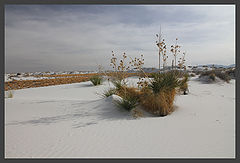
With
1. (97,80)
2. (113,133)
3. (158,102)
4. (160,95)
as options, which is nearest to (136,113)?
(158,102)

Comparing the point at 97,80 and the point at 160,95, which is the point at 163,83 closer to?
the point at 160,95

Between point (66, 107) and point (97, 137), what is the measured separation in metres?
1.87

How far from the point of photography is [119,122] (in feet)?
9.66

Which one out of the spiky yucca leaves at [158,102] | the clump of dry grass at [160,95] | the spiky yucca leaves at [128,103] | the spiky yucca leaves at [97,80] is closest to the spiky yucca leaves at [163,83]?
the clump of dry grass at [160,95]

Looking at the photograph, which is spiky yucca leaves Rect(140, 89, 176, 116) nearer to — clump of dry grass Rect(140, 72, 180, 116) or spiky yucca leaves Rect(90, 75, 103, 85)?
clump of dry grass Rect(140, 72, 180, 116)

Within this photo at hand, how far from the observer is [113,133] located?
8.10ft

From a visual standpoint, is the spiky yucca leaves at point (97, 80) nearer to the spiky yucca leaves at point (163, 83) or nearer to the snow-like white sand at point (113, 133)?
the snow-like white sand at point (113, 133)

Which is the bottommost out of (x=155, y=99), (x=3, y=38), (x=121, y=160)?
(x=121, y=160)

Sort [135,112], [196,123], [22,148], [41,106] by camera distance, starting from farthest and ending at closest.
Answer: [41,106], [135,112], [196,123], [22,148]

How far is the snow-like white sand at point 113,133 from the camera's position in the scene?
192 cm

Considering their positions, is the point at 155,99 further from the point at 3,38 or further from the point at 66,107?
the point at 3,38

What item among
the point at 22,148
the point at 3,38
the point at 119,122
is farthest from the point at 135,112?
the point at 3,38

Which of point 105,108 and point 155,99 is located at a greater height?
point 155,99

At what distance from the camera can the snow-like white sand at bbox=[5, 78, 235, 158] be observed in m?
1.92
